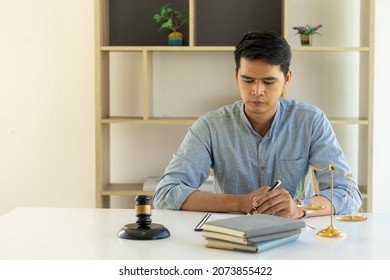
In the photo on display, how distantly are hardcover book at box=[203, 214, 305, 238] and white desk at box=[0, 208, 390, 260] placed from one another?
5 cm

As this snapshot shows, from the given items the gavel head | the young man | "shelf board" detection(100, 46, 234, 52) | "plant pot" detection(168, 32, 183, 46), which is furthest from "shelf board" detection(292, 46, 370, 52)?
the gavel head

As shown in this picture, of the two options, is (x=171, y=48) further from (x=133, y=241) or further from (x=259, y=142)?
(x=133, y=241)

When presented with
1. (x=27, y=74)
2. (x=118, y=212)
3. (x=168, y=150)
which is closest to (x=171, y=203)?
(x=118, y=212)

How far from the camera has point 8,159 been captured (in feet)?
14.8

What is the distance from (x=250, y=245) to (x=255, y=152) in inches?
37.3

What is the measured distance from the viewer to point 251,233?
1.90 meters

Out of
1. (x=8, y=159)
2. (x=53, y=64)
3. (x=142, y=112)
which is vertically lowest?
(x=8, y=159)

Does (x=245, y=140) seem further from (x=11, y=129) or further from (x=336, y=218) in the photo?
(x=11, y=129)

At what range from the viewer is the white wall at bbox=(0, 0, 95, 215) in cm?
439

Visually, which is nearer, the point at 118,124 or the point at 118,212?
the point at 118,212

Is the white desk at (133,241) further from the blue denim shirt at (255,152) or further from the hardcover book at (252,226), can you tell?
the blue denim shirt at (255,152)

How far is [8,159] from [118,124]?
720 millimetres

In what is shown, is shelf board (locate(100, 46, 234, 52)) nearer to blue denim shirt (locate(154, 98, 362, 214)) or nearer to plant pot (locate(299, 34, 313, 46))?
plant pot (locate(299, 34, 313, 46))

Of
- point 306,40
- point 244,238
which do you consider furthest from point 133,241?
point 306,40
